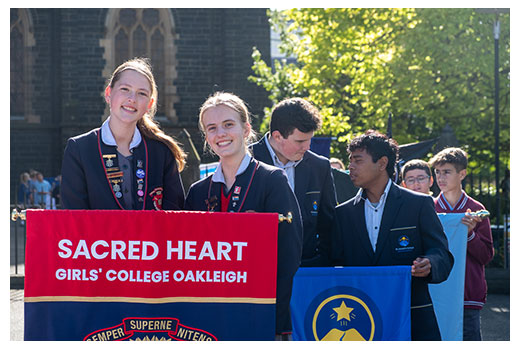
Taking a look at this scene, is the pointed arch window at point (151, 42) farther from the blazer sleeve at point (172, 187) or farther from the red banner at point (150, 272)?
the red banner at point (150, 272)

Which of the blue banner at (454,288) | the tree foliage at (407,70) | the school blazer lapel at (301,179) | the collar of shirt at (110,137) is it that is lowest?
the blue banner at (454,288)

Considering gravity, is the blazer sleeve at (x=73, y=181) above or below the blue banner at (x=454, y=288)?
above

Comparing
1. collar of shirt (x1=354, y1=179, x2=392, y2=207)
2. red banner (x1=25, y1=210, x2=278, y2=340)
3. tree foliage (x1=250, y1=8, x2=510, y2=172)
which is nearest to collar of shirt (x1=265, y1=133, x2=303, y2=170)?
collar of shirt (x1=354, y1=179, x2=392, y2=207)

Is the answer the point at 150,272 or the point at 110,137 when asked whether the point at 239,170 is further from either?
the point at 110,137

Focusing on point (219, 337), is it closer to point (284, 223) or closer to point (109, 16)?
point (284, 223)

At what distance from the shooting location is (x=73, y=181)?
3801 millimetres

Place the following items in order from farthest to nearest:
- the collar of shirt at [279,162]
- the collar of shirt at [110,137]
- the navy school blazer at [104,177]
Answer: the collar of shirt at [279,162], the collar of shirt at [110,137], the navy school blazer at [104,177]

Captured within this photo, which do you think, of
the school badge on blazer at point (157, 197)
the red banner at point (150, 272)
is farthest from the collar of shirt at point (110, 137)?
the red banner at point (150, 272)

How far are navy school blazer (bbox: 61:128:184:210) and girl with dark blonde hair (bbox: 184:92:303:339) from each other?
26 centimetres

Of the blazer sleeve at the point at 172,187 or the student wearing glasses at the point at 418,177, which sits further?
the student wearing glasses at the point at 418,177

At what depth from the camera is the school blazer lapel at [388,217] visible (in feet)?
13.8

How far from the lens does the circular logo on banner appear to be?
422cm

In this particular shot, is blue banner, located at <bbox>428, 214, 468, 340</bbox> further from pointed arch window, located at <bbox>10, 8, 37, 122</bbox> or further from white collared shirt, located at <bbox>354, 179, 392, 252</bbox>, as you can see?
pointed arch window, located at <bbox>10, 8, 37, 122</bbox>

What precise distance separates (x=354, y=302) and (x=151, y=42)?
76.7 ft
